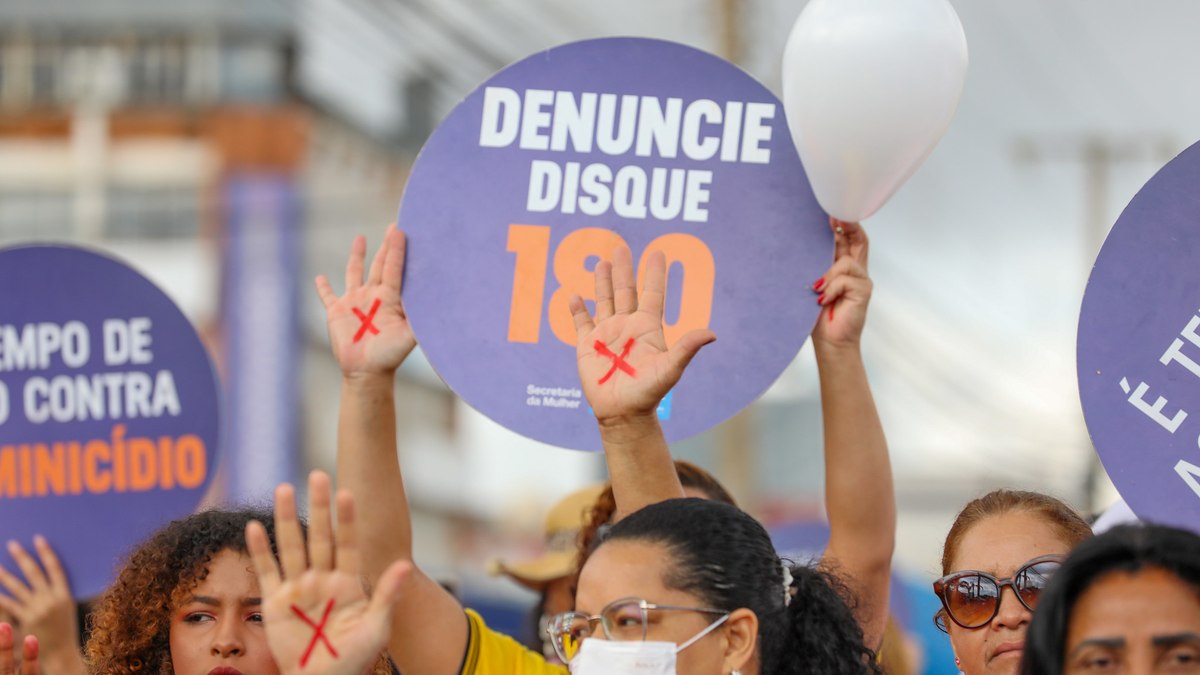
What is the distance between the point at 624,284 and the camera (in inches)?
148

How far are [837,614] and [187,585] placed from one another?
1335mm

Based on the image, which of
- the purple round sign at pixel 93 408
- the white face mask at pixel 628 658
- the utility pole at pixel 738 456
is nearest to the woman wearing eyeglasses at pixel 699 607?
the white face mask at pixel 628 658

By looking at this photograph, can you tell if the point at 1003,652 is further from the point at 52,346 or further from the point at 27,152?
the point at 27,152

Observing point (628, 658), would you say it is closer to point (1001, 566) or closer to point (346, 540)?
point (346, 540)

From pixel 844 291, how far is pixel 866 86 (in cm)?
43

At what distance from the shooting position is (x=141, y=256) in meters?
30.5

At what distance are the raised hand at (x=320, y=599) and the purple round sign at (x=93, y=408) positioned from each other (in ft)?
7.13

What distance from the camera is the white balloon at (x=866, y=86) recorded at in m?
3.84

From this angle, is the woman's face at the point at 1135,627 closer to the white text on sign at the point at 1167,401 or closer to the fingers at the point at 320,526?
the white text on sign at the point at 1167,401

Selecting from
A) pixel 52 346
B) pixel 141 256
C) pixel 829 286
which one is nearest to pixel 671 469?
pixel 829 286

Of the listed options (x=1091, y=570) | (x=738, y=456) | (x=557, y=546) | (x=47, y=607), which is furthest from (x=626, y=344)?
(x=738, y=456)

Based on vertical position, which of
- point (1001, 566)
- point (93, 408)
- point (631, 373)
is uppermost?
point (631, 373)

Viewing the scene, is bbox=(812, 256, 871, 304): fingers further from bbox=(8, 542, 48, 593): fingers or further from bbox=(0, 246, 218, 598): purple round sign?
bbox=(8, 542, 48, 593): fingers

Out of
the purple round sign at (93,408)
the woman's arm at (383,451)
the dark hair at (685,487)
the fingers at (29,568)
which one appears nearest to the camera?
the woman's arm at (383,451)
